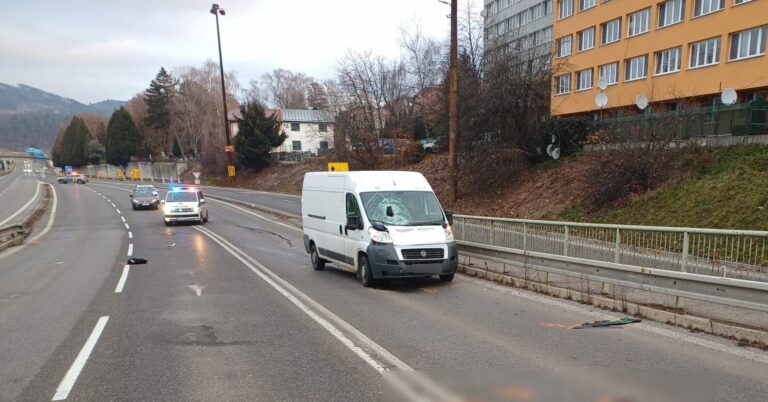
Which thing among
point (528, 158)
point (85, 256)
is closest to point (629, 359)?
point (85, 256)

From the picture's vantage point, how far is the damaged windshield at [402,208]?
9.95 meters

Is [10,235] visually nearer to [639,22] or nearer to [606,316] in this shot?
[606,316]

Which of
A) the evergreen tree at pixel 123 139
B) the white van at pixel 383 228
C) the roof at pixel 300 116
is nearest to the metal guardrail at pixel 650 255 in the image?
the white van at pixel 383 228

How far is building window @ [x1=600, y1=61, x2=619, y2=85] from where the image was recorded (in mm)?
39625

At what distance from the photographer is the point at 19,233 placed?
1992cm

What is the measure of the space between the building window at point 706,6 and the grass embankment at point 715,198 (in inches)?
681

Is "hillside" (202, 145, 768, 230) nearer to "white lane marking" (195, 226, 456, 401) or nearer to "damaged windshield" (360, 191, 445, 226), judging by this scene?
"damaged windshield" (360, 191, 445, 226)

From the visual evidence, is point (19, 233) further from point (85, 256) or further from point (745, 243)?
point (745, 243)

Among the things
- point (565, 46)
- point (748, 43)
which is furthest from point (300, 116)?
point (748, 43)

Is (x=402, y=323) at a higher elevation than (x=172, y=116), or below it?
below

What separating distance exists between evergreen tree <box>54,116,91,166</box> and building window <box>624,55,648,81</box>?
12554 centimetres

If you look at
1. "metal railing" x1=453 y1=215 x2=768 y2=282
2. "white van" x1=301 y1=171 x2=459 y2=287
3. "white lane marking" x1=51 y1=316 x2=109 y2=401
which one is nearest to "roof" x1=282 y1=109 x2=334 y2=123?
"white van" x1=301 y1=171 x2=459 y2=287

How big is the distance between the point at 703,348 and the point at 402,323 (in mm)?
3772

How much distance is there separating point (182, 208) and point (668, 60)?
3393cm
